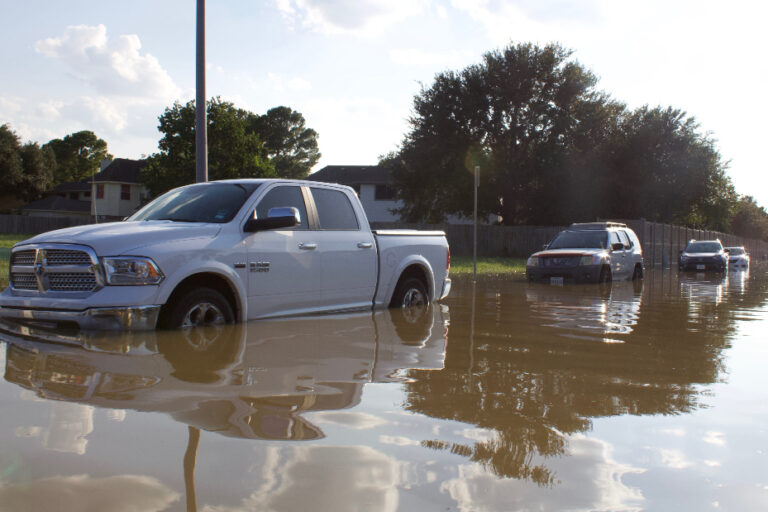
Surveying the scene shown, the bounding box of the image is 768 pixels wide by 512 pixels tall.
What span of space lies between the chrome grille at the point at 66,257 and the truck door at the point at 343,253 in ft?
8.44

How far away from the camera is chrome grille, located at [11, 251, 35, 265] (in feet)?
22.2

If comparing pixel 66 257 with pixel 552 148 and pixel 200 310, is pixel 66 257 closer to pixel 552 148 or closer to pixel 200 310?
pixel 200 310

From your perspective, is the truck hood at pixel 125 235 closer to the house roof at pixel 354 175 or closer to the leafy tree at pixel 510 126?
the leafy tree at pixel 510 126

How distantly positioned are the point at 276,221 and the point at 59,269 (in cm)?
202

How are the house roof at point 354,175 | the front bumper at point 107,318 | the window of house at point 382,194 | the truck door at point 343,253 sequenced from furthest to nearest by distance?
the house roof at point 354,175 → the window of house at point 382,194 → the truck door at point 343,253 → the front bumper at point 107,318

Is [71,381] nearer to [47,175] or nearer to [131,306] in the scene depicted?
[131,306]

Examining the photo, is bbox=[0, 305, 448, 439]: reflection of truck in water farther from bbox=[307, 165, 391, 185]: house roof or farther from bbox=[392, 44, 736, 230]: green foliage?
bbox=[307, 165, 391, 185]: house roof

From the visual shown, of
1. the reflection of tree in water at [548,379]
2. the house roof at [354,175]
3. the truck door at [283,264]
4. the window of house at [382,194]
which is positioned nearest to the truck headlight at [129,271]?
the truck door at [283,264]

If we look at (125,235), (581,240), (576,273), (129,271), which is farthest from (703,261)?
(129,271)

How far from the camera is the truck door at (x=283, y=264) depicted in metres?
7.44

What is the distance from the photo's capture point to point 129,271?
6.46m

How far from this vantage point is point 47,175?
7106cm

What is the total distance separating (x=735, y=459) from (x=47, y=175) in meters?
75.8

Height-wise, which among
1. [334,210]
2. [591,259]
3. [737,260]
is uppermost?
[334,210]
